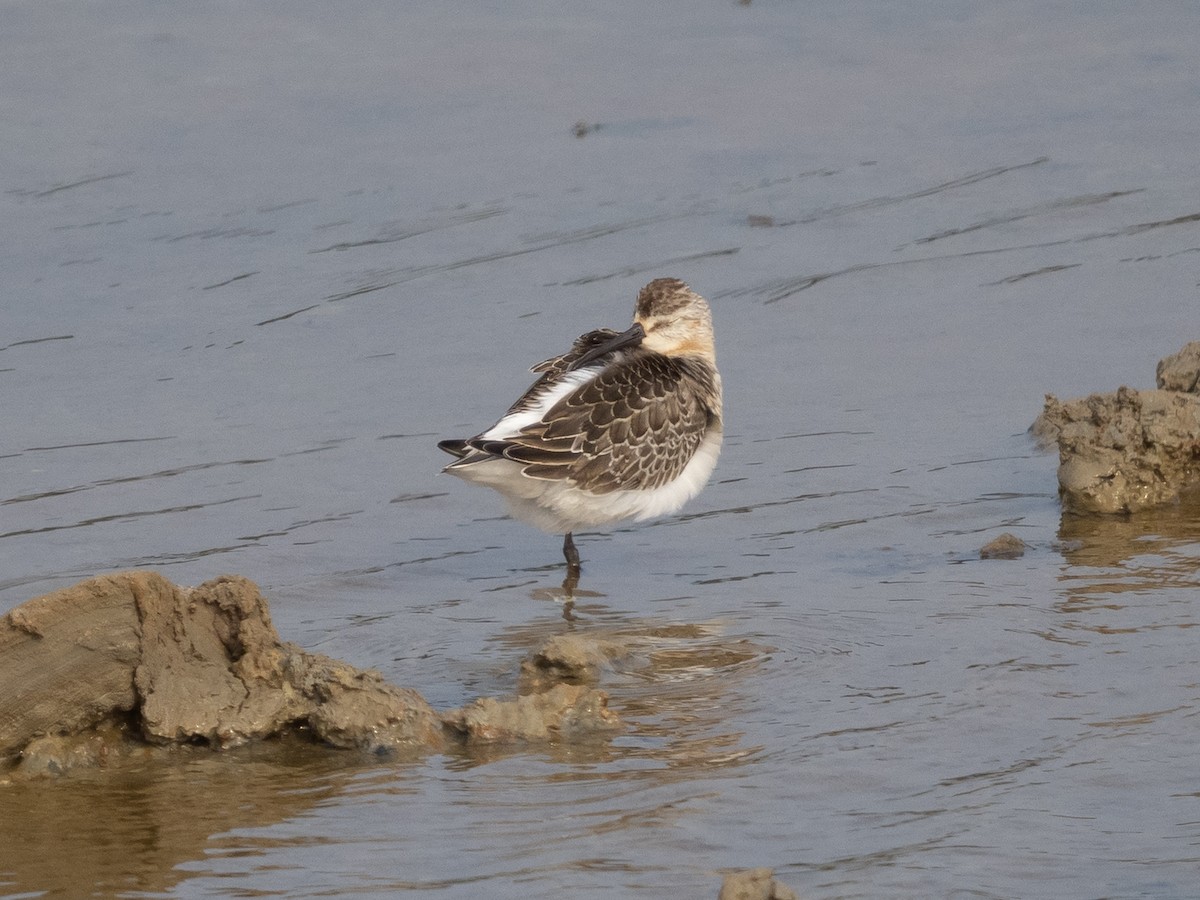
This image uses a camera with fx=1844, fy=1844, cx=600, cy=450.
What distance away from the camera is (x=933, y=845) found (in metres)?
4.51

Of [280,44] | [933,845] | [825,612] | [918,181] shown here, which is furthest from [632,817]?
[280,44]

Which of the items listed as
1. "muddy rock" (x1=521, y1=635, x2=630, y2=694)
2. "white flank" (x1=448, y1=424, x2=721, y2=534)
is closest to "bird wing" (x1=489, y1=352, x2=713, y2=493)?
"white flank" (x1=448, y1=424, x2=721, y2=534)

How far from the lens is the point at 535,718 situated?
17.4 ft

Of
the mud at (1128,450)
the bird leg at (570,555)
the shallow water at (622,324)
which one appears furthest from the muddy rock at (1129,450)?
the bird leg at (570,555)

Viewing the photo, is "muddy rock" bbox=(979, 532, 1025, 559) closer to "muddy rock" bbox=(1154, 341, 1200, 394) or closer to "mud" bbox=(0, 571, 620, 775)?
"muddy rock" bbox=(1154, 341, 1200, 394)

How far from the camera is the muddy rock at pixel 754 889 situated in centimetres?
392

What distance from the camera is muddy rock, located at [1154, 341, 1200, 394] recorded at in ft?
26.7

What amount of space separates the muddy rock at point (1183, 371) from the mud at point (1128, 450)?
44 centimetres

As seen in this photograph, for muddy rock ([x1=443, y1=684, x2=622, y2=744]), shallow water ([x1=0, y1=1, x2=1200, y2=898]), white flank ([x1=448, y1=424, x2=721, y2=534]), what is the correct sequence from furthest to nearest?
1. white flank ([x1=448, y1=424, x2=721, y2=534])
2. muddy rock ([x1=443, y1=684, x2=622, y2=744])
3. shallow water ([x1=0, y1=1, x2=1200, y2=898])

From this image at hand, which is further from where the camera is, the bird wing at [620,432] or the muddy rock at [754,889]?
the bird wing at [620,432]

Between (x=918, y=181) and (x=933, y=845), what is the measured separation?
29.4ft

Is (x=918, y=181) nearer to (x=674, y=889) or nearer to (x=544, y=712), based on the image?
(x=544, y=712)

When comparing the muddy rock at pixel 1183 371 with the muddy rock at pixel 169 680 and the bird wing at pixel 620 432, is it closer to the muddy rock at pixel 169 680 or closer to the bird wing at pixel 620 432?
the bird wing at pixel 620 432

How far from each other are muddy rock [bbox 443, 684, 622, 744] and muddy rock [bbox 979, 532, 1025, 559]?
7.65 ft
